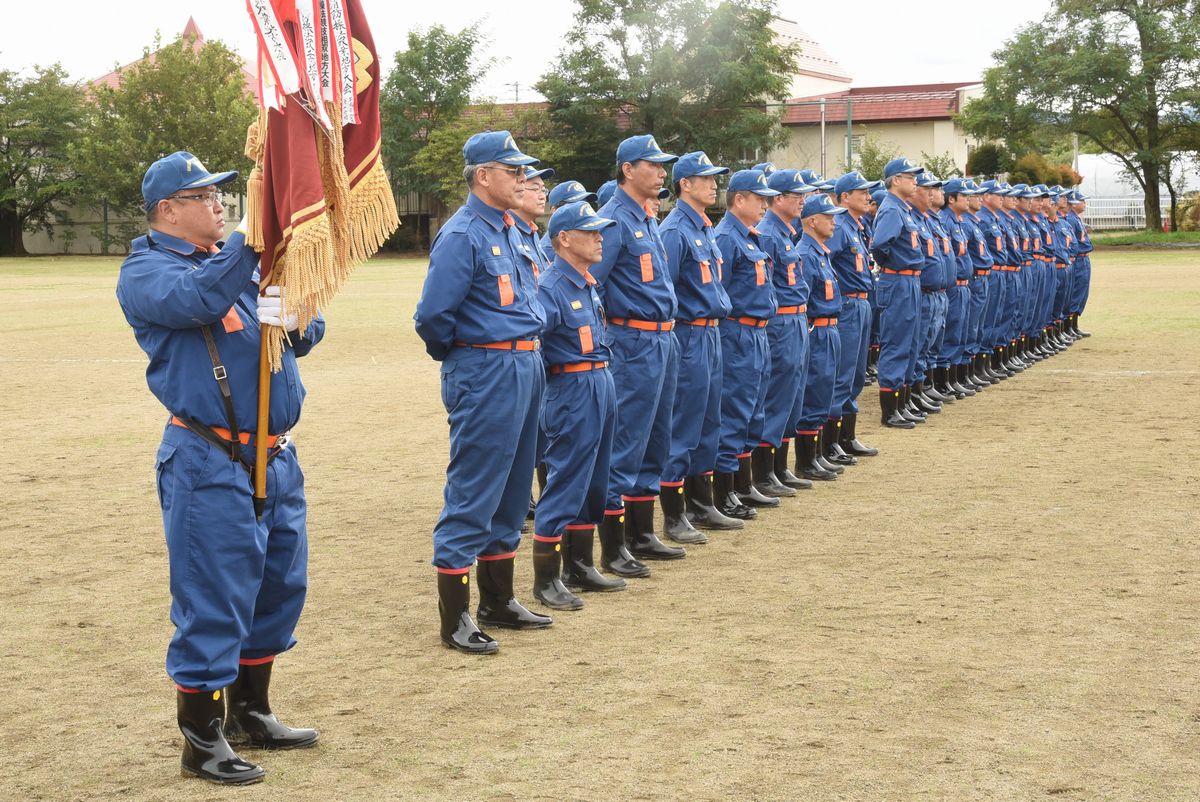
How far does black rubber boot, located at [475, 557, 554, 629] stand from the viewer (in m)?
6.51

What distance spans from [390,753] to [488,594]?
66.6 inches

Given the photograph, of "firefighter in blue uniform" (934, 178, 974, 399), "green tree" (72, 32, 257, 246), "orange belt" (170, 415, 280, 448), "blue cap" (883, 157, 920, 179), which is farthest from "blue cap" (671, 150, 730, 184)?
"green tree" (72, 32, 257, 246)

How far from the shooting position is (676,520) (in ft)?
27.9

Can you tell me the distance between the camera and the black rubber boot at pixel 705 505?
880 cm

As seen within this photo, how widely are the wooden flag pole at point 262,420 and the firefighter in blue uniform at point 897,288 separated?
9017 mm

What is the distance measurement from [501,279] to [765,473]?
13.7 feet

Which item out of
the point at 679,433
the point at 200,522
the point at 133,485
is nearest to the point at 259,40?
the point at 200,522

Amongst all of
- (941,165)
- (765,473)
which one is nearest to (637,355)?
(765,473)

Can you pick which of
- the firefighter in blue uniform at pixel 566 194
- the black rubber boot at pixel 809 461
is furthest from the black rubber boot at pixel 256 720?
the black rubber boot at pixel 809 461

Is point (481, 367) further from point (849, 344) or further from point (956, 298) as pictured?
point (956, 298)

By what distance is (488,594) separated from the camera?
655 cm

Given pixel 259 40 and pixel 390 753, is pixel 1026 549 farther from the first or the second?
pixel 259 40

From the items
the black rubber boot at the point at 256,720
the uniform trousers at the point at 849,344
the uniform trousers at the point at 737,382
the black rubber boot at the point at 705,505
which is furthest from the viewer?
the uniform trousers at the point at 849,344

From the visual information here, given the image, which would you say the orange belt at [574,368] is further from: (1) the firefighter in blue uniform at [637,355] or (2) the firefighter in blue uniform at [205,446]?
(2) the firefighter in blue uniform at [205,446]
